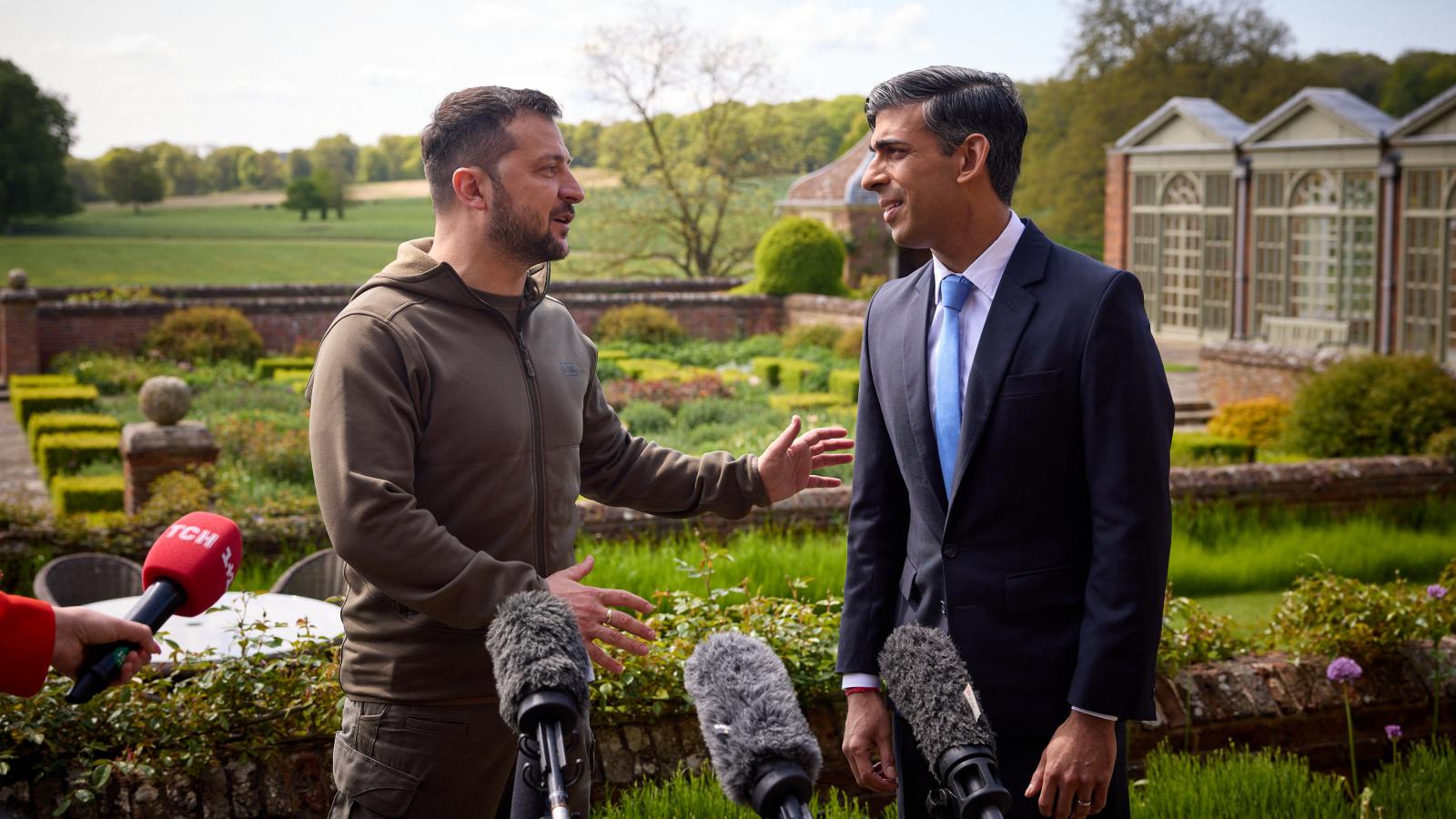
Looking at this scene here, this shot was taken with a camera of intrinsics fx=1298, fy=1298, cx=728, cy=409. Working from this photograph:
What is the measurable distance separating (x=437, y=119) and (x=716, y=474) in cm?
99

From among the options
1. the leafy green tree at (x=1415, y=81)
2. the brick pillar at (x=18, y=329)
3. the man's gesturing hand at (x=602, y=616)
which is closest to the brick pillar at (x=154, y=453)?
the man's gesturing hand at (x=602, y=616)

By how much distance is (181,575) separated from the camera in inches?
81.7

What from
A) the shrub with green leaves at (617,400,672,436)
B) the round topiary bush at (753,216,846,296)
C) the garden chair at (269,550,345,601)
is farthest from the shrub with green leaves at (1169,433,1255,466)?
the round topiary bush at (753,216,846,296)

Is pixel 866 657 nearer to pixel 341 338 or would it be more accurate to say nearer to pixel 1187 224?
pixel 341 338

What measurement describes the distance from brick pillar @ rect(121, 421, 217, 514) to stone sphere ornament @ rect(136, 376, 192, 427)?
0.09 meters

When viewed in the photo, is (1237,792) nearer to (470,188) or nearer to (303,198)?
(470,188)

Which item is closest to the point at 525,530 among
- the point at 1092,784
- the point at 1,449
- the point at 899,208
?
the point at 899,208

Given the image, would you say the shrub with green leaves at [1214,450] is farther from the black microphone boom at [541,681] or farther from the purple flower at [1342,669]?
the black microphone boom at [541,681]

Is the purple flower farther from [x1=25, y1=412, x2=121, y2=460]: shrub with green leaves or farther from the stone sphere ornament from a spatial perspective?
[x1=25, y1=412, x2=121, y2=460]: shrub with green leaves

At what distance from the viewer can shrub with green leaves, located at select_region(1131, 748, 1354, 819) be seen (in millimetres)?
3633

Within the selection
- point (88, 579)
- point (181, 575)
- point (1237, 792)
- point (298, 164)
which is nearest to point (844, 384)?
point (88, 579)

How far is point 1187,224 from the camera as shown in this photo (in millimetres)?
24562

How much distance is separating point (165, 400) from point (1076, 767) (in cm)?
759

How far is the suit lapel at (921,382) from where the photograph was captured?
8.07 feet
